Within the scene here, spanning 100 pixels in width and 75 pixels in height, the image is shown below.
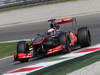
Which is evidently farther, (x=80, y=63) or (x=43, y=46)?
(x=43, y=46)

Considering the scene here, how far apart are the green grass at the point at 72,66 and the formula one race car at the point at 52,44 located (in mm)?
6856

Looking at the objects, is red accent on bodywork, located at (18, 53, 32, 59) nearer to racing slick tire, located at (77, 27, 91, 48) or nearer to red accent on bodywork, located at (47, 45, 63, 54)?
red accent on bodywork, located at (47, 45, 63, 54)

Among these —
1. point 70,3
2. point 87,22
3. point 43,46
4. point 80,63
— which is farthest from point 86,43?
point 70,3

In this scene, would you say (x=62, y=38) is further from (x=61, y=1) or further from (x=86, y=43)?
(x=61, y=1)

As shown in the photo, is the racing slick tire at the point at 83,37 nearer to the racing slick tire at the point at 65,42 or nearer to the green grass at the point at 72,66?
the racing slick tire at the point at 65,42

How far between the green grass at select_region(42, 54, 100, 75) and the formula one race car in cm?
686

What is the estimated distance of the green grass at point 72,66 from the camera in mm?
3867

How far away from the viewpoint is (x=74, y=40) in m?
11.6

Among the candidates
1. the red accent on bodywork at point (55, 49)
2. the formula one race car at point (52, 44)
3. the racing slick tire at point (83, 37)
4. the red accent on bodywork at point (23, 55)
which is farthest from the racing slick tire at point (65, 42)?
the red accent on bodywork at point (23, 55)

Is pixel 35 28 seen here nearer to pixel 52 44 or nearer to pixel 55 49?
pixel 52 44

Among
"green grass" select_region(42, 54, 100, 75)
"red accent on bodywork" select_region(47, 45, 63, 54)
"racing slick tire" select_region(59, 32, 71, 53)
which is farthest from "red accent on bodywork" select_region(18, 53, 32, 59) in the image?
"green grass" select_region(42, 54, 100, 75)

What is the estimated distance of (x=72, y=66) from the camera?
3.92 m

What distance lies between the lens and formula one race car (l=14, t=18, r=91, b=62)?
36.0 ft

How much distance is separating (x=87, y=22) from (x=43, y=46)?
11.6 m
